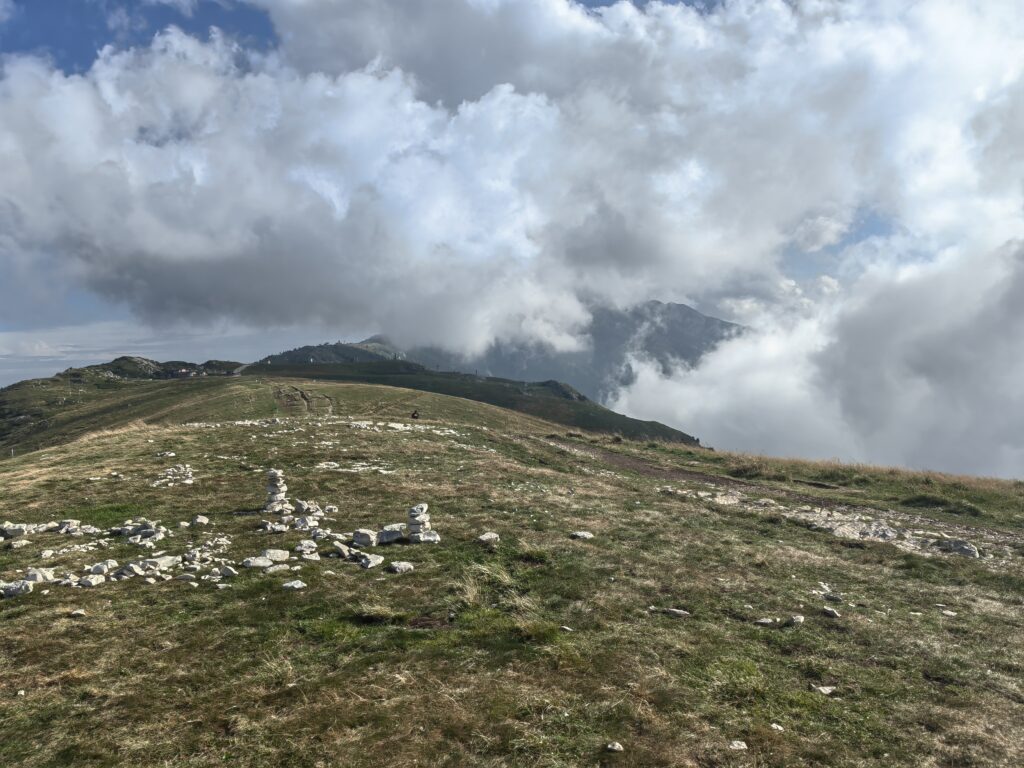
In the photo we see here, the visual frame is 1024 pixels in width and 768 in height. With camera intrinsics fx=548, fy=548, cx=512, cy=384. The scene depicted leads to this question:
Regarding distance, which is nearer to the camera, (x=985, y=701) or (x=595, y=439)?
(x=985, y=701)

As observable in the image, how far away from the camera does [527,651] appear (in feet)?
38.2

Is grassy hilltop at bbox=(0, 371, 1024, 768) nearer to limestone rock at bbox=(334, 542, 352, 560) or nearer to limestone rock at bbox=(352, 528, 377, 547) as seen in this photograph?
limestone rock at bbox=(352, 528, 377, 547)

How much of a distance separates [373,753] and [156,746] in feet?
11.2

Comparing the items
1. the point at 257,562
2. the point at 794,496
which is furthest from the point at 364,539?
the point at 794,496

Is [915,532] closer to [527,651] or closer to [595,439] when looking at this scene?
[527,651]

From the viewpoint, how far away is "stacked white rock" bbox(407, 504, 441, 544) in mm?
19156

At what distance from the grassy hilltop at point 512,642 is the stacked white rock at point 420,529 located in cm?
94

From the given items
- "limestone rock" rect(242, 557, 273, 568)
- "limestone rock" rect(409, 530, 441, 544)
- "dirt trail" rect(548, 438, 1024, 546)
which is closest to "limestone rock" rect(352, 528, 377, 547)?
"limestone rock" rect(409, 530, 441, 544)

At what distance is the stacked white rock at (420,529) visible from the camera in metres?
19.2

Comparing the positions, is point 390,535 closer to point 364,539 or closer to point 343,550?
point 364,539

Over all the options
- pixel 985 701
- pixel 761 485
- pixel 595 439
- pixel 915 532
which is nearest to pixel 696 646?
pixel 985 701

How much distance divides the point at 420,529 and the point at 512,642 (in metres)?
8.14

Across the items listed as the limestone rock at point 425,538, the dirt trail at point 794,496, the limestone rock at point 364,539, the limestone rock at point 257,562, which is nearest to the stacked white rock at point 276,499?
the limestone rock at point 364,539

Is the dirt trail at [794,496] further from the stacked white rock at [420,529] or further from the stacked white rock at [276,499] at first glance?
the stacked white rock at [276,499]
